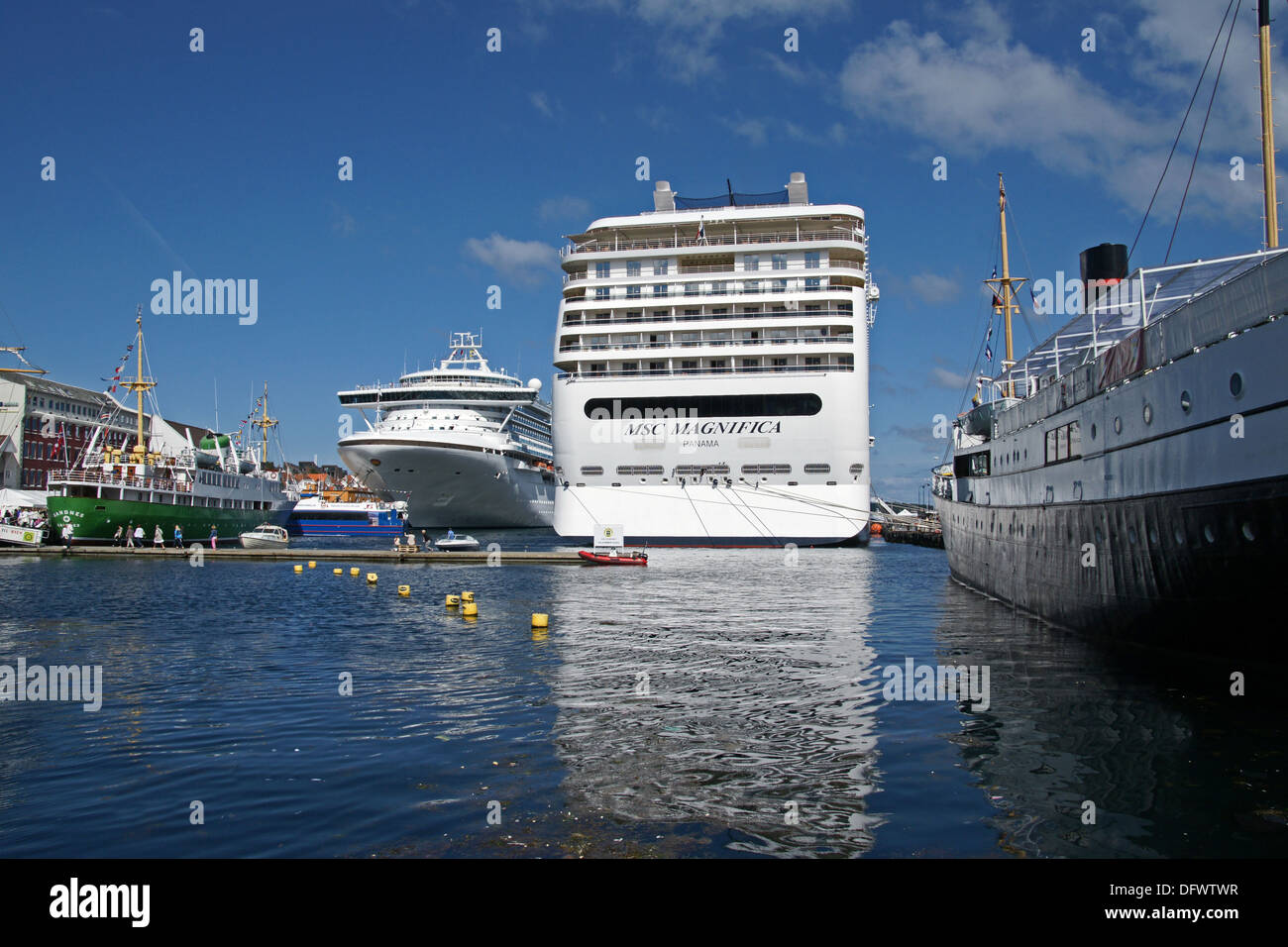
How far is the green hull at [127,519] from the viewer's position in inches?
2095

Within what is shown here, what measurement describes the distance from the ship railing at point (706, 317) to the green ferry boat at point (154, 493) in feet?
104

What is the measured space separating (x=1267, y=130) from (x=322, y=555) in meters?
41.9

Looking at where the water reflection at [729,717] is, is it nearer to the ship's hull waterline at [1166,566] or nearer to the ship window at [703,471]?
the ship's hull waterline at [1166,566]

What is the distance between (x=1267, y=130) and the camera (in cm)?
1819

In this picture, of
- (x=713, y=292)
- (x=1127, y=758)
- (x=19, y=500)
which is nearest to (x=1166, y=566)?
(x=1127, y=758)

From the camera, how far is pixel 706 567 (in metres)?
36.6

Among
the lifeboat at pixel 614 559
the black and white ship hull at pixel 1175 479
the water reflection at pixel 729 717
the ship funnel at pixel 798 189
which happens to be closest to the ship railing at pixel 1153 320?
the black and white ship hull at pixel 1175 479

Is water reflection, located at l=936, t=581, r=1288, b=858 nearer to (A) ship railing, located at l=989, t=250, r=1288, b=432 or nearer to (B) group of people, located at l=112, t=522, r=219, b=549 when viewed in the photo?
(A) ship railing, located at l=989, t=250, r=1288, b=432

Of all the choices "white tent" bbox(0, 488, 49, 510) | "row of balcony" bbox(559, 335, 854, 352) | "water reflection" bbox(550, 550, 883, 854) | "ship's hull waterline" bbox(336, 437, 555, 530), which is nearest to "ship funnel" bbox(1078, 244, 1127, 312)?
"water reflection" bbox(550, 550, 883, 854)

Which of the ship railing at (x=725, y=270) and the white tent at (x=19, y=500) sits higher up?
the ship railing at (x=725, y=270)

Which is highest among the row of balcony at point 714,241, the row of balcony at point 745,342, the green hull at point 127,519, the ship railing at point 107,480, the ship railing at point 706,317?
the row of balcony at point 714,241

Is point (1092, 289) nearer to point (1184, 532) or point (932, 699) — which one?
point (1184, 532)
